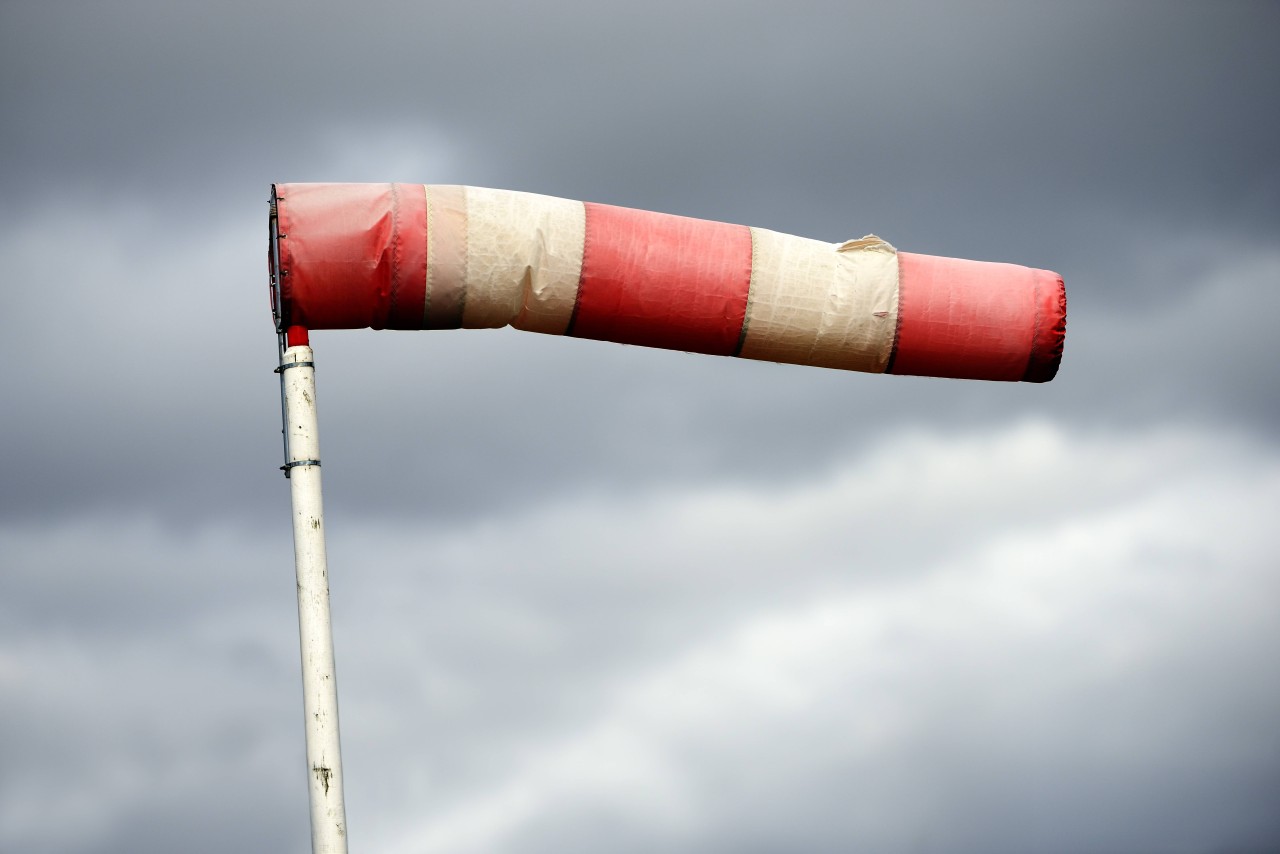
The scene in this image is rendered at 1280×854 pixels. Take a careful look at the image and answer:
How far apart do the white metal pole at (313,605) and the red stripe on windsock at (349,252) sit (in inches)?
16.1

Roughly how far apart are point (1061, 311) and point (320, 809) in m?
6.81

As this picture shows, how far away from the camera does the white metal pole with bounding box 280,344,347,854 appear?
10.5 m

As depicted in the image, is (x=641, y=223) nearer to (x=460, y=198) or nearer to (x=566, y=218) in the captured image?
(x=566, y=218)

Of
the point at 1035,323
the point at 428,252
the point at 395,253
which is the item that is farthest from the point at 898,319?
the point at 395,253

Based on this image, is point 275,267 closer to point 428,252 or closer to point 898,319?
point 428,252

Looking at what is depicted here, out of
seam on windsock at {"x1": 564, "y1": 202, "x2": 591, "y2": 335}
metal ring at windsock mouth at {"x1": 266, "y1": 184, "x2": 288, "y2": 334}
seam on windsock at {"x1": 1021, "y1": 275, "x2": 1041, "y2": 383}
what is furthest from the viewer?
seam on windsock at {"x1": 1021, "y1": 275, "x2": 1041, "y2": 383}

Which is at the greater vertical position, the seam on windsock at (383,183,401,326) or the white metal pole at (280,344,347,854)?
the seam on windsock at (383,183,401,326)

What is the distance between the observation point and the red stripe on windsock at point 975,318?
1237 centimetres

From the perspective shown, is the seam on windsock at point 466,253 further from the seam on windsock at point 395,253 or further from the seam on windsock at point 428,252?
the seam on windsock at point 395,253

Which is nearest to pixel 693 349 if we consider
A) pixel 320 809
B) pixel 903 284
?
pixel 903 284

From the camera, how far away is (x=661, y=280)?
11.8 m

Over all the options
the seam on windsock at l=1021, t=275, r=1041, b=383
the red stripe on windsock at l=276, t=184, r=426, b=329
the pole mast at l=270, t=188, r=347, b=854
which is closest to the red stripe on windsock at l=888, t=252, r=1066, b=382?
the seam on windsock at l=1021, t=275, r=1041, b=383

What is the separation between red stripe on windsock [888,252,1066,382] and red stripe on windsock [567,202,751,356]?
138cm

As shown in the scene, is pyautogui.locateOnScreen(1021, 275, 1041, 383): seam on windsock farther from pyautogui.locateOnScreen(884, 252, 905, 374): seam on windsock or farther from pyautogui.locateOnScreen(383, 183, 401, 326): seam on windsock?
pyautogui.locateOnScreen(383, 183, 401, 326): seam on windsock
